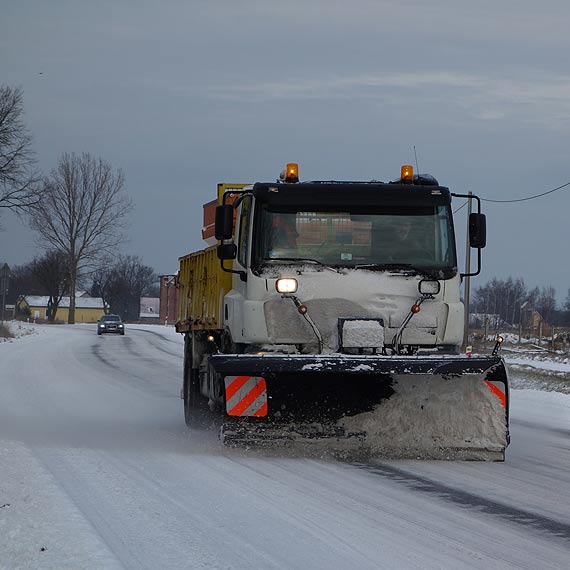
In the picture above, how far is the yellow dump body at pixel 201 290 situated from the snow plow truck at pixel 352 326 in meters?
0.81

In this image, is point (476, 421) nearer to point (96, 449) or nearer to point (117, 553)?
point (96, 449)

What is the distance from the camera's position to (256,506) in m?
7.37

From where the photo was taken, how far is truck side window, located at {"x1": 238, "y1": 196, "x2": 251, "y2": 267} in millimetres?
10895

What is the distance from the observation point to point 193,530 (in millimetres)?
6434

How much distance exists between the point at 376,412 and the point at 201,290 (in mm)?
3830

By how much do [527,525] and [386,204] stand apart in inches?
177

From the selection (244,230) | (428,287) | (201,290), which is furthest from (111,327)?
(428,287)

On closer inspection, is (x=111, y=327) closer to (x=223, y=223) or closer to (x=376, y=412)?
(x=223, y=223)

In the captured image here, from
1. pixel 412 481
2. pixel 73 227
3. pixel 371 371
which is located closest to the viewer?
pixel 412 481

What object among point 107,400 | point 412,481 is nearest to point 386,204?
point 412,481

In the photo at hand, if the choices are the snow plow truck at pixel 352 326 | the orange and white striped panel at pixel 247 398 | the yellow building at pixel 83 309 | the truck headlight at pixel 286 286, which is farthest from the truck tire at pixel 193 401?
the yellow building at pixel 83 309

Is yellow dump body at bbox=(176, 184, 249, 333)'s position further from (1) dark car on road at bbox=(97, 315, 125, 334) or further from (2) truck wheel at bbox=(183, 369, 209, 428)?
(1) dark car on road at bbox=(97, 315, 125, 334)

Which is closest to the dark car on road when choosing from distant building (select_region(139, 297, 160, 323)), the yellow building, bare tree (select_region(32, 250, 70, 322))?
bare tree (select_region(32, 250, 70, 322))

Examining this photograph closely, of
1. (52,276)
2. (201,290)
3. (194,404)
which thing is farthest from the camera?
(52,276)
